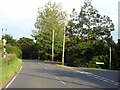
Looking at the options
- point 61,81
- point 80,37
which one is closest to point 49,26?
point 80,37

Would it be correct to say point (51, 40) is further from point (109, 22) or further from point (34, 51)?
point (109, 22)

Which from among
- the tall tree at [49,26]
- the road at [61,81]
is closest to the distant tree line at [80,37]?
the tall tree at [49,26]

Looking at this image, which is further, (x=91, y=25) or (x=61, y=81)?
(x=91, y=25)

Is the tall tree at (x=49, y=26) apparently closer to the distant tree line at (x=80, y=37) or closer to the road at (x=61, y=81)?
the distant tree line at (x=80, y=37)

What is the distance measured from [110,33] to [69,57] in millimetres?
11786

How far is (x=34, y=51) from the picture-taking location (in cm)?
8100

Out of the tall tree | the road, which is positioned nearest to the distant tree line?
the tall tree

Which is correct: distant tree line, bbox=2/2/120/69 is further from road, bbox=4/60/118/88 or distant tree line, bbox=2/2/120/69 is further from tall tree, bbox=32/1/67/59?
road, bbox=4/60/118/88

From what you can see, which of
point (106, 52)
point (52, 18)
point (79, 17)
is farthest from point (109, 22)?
point (52, 18)

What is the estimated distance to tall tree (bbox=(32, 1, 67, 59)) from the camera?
2473 inches

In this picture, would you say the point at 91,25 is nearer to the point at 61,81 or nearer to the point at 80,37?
the point at 80,37

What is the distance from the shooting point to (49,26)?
63.9 m

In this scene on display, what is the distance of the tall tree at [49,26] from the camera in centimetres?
6281

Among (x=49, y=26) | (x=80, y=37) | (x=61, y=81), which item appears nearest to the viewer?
(x=61, y=81)
